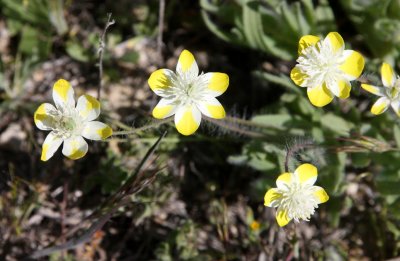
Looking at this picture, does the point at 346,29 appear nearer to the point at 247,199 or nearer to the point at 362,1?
the point at 362,1

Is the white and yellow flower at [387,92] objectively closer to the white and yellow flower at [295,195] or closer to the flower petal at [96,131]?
the white and yellow flower at [295,195]

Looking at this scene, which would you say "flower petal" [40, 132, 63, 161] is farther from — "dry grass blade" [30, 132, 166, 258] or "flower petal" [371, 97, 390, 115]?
"flower petal" [371, 97, 390, 115]

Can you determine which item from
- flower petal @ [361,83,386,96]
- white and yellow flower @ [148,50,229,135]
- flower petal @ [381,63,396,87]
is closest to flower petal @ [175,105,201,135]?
white and yellow flower @ [148,50,229,135]

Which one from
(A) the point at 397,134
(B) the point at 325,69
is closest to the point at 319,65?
(B) the point at 325,69

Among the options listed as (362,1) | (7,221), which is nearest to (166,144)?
(7,221)

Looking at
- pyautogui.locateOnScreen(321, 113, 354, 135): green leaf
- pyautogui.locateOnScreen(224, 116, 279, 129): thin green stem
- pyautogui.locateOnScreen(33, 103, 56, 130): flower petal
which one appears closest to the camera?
pyautogui.locateOnScreen(33, 103, 56, 130): flower petal

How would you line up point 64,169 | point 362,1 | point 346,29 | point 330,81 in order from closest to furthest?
point 330,81
point 362,1
point 64,169
point 346,29

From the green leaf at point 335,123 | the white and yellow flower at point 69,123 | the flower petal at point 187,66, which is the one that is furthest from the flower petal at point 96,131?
the green leaf at point 335,123
